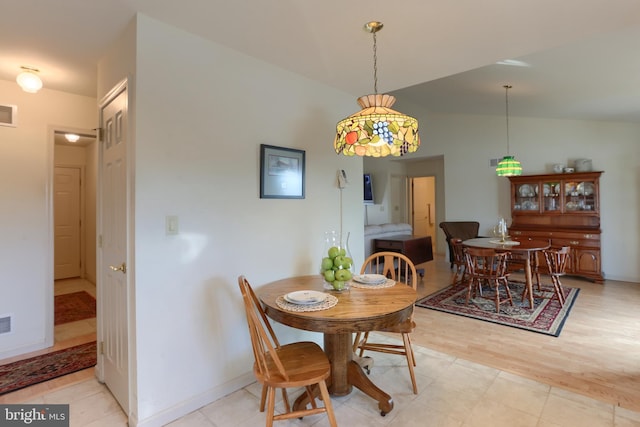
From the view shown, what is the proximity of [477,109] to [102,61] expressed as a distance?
6.00 metres

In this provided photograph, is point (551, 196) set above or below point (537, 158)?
below

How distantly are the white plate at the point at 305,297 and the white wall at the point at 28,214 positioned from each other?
2556 millimetres

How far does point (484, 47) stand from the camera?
2150 mm

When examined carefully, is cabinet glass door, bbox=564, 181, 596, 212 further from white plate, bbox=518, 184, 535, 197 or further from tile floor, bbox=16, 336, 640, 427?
tile floor, bbox=16, 336, 640, 427

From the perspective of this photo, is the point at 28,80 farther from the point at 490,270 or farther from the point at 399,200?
the point at 399,200

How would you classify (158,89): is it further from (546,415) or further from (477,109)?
(477,109)

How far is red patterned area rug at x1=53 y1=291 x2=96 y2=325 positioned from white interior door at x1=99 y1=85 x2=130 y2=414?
183 cm

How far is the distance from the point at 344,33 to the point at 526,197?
5359 mm

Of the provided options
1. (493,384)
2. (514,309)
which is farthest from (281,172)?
(514,309)

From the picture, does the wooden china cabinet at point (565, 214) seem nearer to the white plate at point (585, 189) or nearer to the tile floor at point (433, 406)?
the white plate at point (585, 189)

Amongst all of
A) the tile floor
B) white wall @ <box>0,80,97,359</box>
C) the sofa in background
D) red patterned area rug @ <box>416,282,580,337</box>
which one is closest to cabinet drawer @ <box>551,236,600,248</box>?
red patterned area rug @ <box>416,282,580,337</box>

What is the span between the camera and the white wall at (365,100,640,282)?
16.7 ft

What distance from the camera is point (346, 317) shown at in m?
1.56

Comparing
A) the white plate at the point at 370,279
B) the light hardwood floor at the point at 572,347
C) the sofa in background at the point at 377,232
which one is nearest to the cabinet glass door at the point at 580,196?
the light hardwood floor at the point at 572,347
